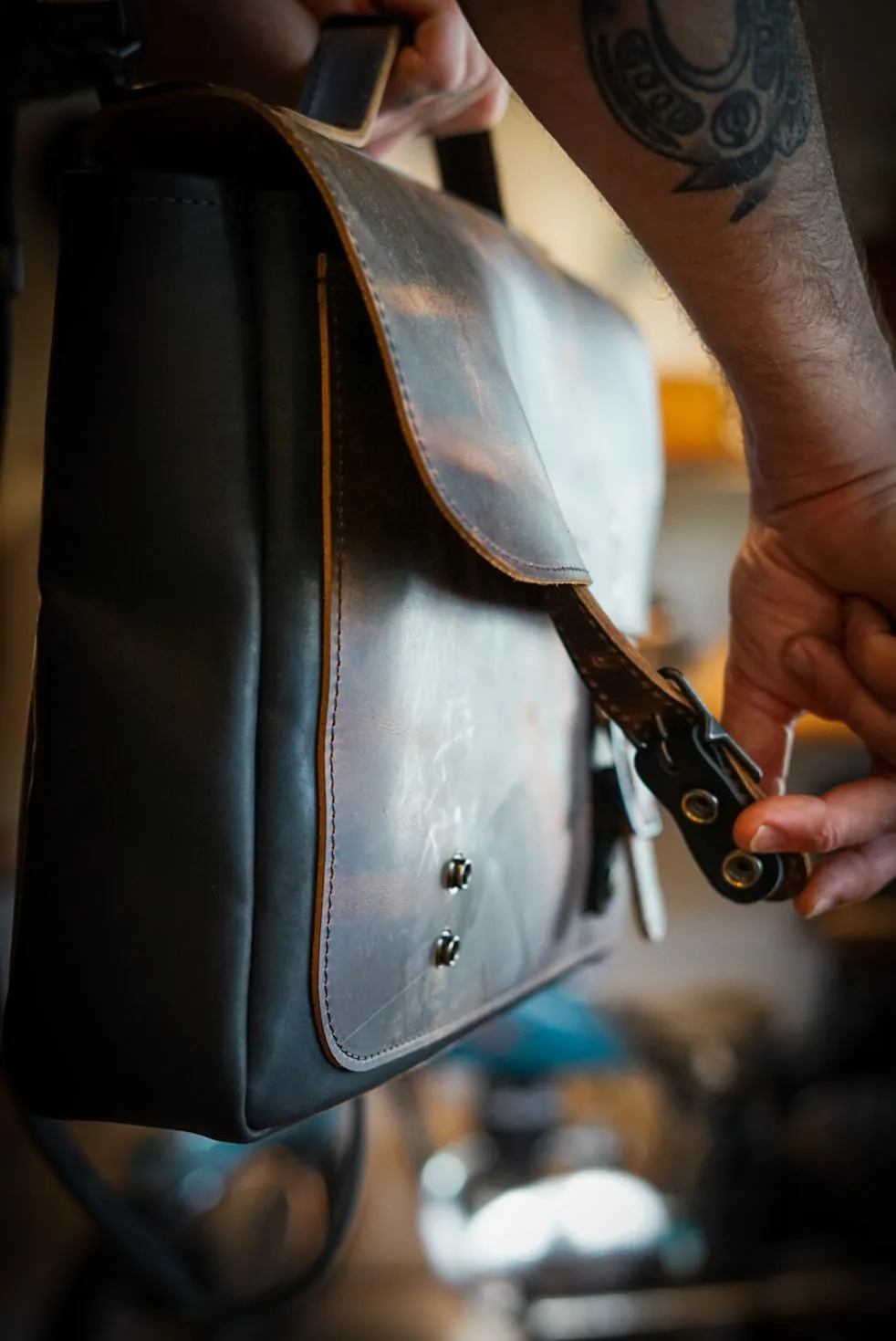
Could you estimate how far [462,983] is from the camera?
0.52 metres

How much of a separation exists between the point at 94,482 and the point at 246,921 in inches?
6.8

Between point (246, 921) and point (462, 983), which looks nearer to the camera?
point (246, 921)

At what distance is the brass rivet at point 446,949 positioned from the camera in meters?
0.49

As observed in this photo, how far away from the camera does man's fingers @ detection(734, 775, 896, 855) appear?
1.62 feet

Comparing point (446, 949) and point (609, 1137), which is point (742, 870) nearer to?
point (446, 949)

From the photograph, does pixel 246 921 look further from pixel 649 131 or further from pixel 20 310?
pixel 20 310

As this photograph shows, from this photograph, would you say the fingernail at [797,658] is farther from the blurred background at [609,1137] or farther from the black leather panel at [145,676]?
the blurred background at [609,1137]

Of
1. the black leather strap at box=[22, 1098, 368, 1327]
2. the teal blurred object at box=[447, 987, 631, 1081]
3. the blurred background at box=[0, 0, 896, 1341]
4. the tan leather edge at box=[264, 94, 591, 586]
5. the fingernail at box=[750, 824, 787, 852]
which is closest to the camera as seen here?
the tan leather edge at box=[264, 94, 591, 586]

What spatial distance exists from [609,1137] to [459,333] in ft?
4.49

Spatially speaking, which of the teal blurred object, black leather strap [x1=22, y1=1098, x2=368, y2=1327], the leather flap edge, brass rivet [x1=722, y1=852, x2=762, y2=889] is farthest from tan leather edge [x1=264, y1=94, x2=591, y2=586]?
the teal blurred object

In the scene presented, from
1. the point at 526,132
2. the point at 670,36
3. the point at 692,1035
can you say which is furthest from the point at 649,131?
the point at 692,1035

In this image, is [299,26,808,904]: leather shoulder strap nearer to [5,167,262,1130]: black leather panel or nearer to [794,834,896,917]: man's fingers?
[794,834,896,917]: man's fingers

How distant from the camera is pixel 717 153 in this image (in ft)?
1.36

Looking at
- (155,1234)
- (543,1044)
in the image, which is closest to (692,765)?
(155,1234)
